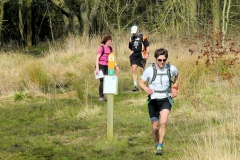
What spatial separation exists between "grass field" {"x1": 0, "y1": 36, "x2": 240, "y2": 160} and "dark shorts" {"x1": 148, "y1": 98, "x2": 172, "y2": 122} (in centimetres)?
50

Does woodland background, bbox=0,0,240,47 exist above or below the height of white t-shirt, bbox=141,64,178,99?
above

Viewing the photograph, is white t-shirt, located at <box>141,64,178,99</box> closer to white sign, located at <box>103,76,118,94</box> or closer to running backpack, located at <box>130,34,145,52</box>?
white sign, located at <box>103,76,118,94</box>

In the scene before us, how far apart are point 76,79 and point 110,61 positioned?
26.2 feet

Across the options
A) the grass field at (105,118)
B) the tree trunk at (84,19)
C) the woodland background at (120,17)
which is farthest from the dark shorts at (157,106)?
the tree trunk at (84,19)

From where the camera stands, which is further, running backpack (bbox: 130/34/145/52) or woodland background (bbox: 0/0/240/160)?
running backpack (bbox: 130/34/145/52)

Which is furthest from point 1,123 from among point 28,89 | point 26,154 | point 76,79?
point 76,79

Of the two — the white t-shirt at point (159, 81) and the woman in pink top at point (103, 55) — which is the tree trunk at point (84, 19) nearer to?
the woman in pink top at point (103, 55)

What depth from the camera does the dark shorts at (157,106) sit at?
280 inches

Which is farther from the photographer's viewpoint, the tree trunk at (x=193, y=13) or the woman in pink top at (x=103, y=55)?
the tree trunk at (x=193, y=13)

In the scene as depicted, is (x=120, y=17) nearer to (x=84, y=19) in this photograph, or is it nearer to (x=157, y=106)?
(x=84, y=19)

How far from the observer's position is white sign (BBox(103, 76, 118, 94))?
782cm

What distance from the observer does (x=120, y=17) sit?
2894 centimetres

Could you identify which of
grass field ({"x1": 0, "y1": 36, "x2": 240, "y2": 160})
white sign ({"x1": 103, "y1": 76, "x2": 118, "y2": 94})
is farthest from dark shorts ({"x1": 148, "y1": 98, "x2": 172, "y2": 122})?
white sign ({"x1": 103, "y1": 76, "x2": 118, "y2": 94})

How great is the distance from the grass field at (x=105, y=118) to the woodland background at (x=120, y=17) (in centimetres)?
180
